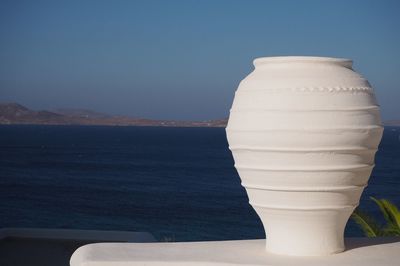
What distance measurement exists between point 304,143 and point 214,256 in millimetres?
810

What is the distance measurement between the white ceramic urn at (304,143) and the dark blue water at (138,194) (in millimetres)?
18659

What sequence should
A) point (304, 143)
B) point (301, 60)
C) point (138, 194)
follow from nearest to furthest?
point (304, 143)
point (301, 60)
point (138, 194)

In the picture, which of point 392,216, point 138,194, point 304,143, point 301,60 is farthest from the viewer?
point 138,194

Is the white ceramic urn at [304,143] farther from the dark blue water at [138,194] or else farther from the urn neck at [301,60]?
the dark blue water at [138,194]

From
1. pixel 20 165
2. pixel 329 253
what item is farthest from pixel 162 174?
pixel 329 253

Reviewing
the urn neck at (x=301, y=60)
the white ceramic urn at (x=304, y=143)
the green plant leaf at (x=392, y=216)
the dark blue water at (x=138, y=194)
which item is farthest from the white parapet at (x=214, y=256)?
the dark blue water at (x=138, y=194)

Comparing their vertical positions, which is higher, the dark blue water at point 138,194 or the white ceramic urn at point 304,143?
the white ceramic urn at point 304,143

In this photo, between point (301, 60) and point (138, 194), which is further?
point (138, 194)

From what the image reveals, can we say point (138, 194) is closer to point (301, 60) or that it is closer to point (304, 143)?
point (301, 60)

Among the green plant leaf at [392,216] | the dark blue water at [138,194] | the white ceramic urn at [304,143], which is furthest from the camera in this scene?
the dark blue water at [138,194]

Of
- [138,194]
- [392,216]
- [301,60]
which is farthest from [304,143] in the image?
[138,194]

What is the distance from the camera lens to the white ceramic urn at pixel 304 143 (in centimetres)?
360

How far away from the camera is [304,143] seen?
11.8 ft

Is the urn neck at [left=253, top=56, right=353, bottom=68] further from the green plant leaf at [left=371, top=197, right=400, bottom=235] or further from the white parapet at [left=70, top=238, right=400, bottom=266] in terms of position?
the green plant leaf at [left=371, top=197, right=400, bottom=235]
